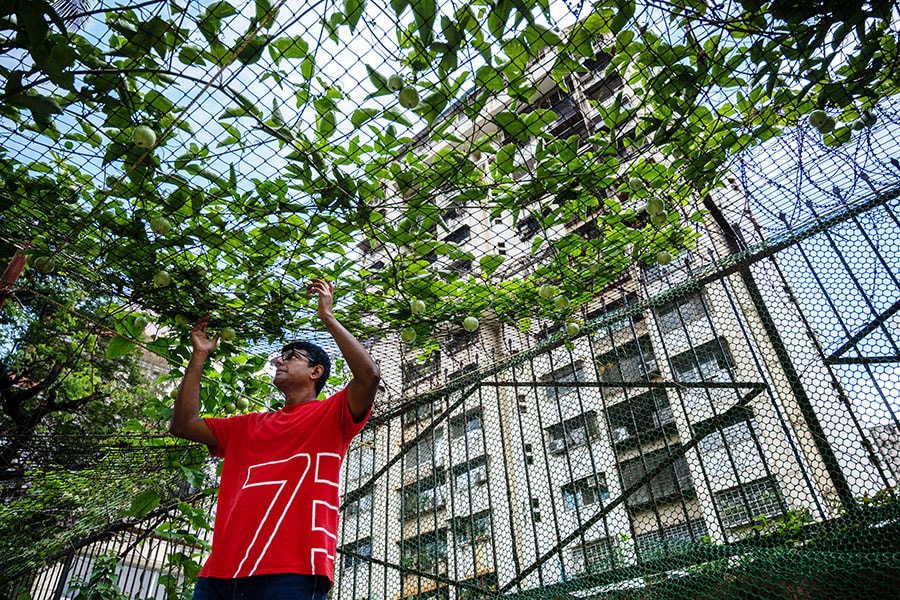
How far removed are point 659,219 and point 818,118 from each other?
2.09 ft

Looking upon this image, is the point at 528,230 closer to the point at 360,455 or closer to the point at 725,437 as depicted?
the point at 725,437

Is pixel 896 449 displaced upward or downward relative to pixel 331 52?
downward

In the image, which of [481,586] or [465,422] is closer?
[481,586]

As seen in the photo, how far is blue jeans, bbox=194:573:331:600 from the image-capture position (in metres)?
1.38

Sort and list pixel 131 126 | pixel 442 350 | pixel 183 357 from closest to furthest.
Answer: pixel 131 126 → pixel 183 357 → pixel 442 350

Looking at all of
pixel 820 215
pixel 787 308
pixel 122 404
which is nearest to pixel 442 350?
pixel 787 308

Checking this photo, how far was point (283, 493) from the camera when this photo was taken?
1547 millimetres

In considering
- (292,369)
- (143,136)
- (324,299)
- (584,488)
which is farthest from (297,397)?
(584,488)

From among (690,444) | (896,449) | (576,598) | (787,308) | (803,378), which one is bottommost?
(576,598)

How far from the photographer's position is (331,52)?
1.75 m

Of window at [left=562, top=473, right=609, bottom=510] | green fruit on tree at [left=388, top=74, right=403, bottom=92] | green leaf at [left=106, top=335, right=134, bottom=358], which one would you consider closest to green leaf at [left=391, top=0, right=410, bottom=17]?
green fruit on tree at [left=388, top=74, right=403, bottom=92]

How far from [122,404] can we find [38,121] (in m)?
8.63

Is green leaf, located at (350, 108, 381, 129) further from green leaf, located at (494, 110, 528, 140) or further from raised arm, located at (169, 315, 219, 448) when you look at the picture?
raised arm, located at (169, 315, 219, 448)

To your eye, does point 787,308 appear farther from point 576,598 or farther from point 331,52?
point 331,52
